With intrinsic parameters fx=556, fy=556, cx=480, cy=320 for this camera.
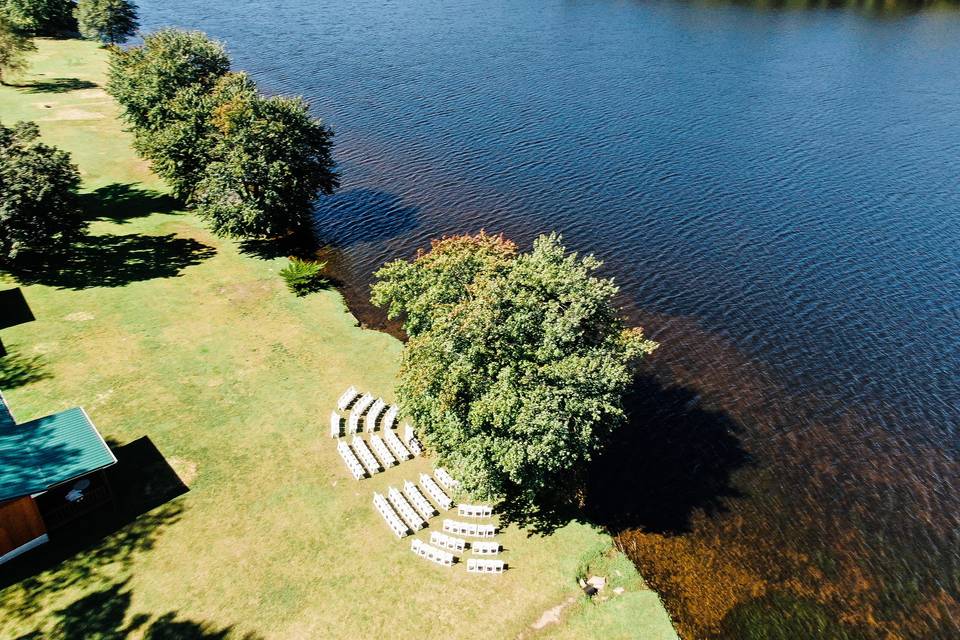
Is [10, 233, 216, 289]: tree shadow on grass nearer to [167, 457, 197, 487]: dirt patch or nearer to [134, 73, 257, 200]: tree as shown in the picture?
[134, 73, 257, 200]: tree

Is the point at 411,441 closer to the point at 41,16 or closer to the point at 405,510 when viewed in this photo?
the point at 405,510

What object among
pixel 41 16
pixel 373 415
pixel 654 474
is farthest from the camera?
pixel 41 16

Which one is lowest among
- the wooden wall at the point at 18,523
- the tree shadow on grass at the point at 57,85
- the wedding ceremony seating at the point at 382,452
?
the wedding ceremony seating at the point at 382,452

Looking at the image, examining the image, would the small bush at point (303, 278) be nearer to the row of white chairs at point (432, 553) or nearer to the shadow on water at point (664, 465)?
the row of white chairs at point (432, 553)

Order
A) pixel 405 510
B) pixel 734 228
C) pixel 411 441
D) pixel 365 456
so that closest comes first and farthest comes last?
pixel 405 510, pixel 365 456, pixel 411 441, pixel 734 228

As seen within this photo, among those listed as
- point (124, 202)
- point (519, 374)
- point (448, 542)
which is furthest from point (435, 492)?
point (124, 202)

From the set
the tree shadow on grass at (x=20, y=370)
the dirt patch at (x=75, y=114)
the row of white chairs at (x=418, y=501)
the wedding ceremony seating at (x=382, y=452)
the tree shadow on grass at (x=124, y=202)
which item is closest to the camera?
the row of white chairs at (x=418, y=501)

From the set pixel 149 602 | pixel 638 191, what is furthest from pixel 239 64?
pixel 149 602

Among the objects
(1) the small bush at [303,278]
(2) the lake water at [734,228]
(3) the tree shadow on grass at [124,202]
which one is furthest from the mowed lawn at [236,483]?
(2) the lake water at [734,228]
